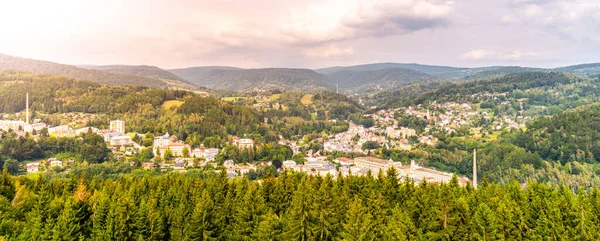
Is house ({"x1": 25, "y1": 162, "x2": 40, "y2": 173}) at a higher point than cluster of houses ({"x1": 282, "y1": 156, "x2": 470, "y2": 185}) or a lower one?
higher

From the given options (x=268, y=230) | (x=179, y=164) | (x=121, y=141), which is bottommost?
(x=179, y=164)

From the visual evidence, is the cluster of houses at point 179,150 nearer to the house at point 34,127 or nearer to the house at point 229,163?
the house at point 229,163

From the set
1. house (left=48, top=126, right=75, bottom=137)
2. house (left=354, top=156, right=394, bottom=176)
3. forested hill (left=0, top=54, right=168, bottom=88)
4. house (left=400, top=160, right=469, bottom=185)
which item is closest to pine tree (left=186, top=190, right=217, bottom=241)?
house (left=400, top=160, right=469, bottom=185)

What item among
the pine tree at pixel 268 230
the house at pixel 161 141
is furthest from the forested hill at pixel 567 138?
the house at pixel 161 141

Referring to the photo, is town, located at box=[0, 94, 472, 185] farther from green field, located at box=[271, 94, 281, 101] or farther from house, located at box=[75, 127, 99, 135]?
green field, located at box=[271, 94, 281, 101]

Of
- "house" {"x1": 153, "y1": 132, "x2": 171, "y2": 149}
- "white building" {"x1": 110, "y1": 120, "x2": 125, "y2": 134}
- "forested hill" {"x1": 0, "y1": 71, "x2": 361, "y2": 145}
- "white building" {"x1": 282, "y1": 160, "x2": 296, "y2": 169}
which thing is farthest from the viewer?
"forested hill" {"x1": 0, "y1": 71, "x2": 361, "y2": 145}

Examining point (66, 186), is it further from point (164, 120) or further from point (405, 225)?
point (164, 120)

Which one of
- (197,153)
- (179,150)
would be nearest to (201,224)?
(197,153)

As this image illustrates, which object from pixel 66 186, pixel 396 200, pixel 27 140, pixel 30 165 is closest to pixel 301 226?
pixel 396 200

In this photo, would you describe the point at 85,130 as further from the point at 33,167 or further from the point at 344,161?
the point at 344,161

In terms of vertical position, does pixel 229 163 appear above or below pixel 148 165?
below

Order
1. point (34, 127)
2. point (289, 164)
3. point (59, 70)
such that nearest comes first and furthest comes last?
point (289, 164) → point (34, 127) → point (59, 70)
